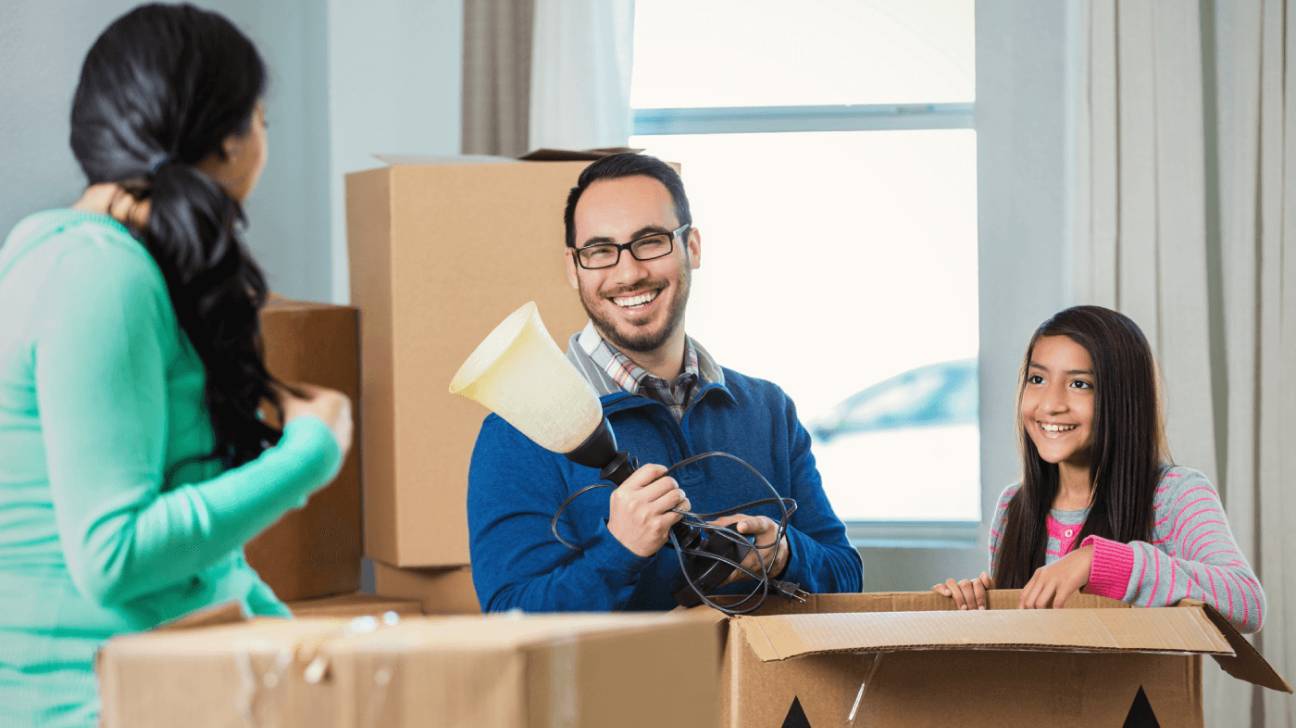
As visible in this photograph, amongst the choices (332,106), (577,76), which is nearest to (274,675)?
(577,76)

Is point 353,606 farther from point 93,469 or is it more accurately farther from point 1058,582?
point 93,469

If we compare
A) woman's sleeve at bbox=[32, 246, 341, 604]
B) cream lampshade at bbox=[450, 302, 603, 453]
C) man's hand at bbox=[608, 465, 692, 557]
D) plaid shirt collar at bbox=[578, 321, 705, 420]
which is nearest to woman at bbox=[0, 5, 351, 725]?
woman's sleeve at bbox=[32, 246, 341, 604]

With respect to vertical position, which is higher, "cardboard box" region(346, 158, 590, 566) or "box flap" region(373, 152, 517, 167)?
"box flap" region(373, 152, 517, 167)

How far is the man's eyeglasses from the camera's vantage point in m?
1.67

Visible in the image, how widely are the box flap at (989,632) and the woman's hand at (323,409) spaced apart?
50 cm

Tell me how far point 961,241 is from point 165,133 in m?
2.25

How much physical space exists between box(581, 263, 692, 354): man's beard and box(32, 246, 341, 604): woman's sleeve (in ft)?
2.81

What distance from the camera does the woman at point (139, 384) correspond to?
2.71 feet

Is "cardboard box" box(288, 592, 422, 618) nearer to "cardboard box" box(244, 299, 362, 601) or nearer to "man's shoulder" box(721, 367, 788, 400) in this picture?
"cardboard box" box(244, 299, 362, 601)

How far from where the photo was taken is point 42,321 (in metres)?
0.83

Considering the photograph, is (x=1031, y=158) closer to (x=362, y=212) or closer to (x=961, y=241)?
(x=961, y=241)

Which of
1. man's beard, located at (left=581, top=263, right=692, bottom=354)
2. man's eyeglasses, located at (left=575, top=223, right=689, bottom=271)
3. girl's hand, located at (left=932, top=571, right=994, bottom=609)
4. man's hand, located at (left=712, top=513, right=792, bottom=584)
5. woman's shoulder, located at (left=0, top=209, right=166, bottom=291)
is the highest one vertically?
man's eyeglasses, located at (left=575, top=223, right=689, bottom=271)

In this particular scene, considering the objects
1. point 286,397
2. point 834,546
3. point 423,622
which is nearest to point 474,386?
point 286,397

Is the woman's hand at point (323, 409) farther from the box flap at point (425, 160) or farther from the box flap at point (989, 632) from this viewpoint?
the box flap at point (425, 160)
